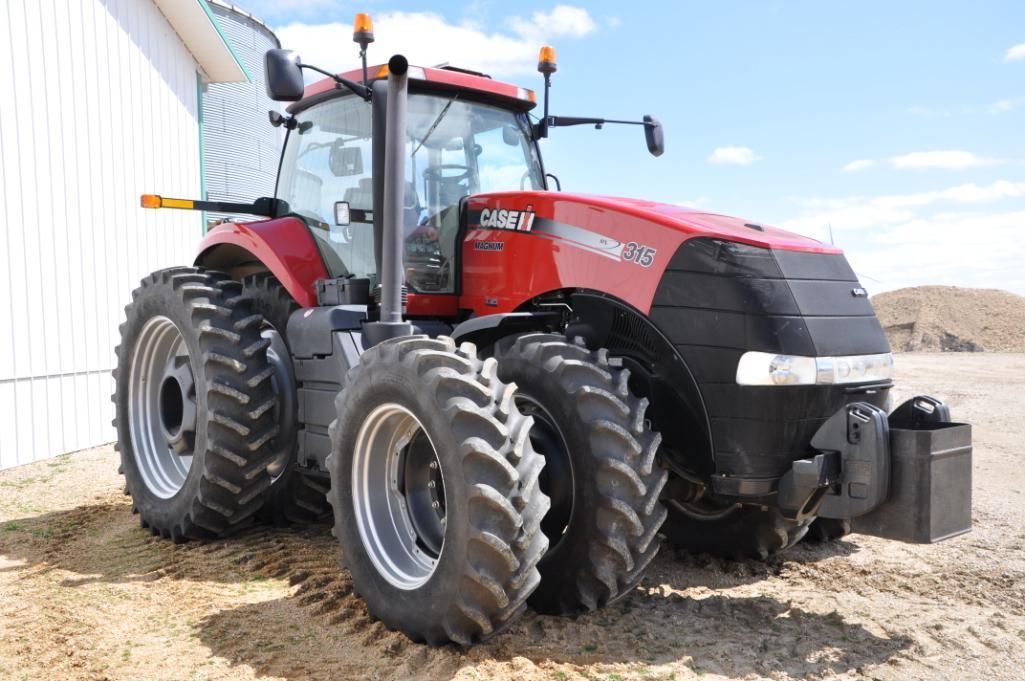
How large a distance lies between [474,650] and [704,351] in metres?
1.50

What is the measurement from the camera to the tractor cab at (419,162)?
4.47 m

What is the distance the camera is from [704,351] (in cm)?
358

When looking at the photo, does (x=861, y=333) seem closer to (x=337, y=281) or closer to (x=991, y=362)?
(x=337, y=281)

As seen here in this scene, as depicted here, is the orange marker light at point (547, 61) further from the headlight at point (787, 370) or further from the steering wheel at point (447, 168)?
the headlight at point (787, 370)

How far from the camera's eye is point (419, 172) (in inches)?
175

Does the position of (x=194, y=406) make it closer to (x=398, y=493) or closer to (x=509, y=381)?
(x=398, y=493)

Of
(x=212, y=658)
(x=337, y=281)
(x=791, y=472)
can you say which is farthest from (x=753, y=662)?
(x=337, y=281)

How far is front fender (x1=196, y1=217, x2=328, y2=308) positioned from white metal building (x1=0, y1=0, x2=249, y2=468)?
334 centimetres

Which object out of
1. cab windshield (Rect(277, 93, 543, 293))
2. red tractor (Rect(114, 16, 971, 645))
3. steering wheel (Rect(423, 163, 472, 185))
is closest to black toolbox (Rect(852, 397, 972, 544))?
red tractor (Rect(114, 16, 971, 645))

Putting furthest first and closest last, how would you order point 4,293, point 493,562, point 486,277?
1. point 4,293
2. point 486,277
3. point 493,562

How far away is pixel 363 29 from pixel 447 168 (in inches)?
31.8

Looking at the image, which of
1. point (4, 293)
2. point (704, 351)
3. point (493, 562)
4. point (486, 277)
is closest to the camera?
point (493, 562)

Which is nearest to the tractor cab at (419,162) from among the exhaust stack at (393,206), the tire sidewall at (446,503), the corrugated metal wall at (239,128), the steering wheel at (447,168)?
the steering wheel at (447,168)

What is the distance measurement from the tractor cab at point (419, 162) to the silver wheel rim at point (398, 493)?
1014 mm
